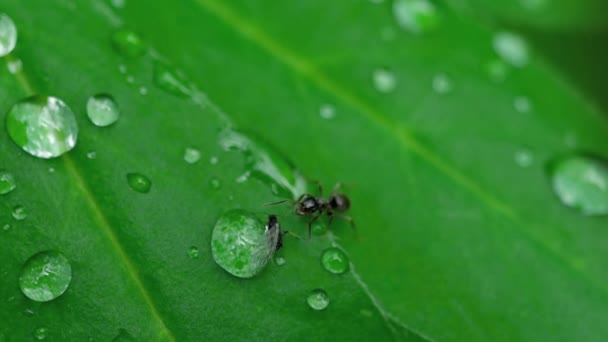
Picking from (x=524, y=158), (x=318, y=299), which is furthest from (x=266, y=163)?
(x=524, y=158)

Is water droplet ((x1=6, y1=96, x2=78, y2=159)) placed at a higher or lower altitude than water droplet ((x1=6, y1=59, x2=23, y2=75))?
lower

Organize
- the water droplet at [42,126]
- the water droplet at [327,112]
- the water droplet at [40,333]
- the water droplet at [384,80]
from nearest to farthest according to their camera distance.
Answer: the water droplet at [40,333] < the water droplet at [42,126] < the water droplet at [327,112] < the water droplet at [384,80]

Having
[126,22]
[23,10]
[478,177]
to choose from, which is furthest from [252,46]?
[478,177]

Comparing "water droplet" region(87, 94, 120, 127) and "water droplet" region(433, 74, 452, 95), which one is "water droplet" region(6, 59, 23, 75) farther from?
"water droplet" region(433, 74, 452, 95)

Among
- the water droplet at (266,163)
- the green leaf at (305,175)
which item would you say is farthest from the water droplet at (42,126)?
the water droplet at (266,163)

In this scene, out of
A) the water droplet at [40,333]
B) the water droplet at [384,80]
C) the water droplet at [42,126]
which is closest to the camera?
the water droplet at [40,333]

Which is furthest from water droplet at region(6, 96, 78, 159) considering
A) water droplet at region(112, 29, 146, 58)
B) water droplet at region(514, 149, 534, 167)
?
water droplet at region(514, 149, 534, 167)

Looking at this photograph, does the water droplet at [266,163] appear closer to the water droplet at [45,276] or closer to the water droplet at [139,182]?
the water droplet at [139,182]
